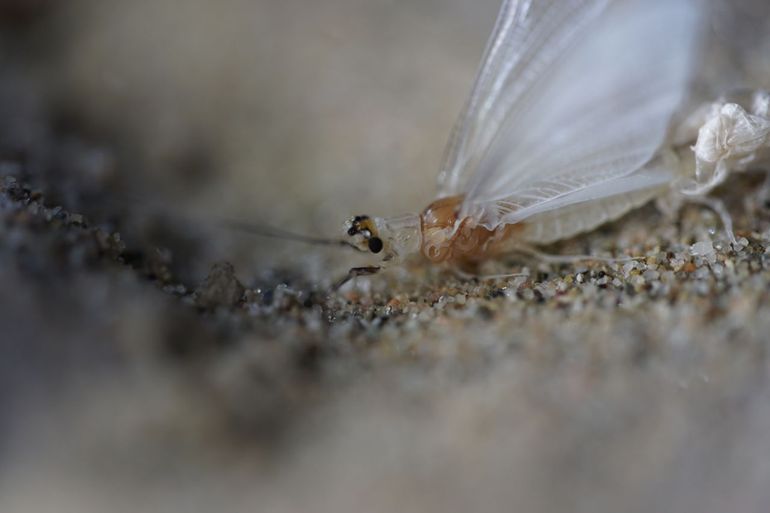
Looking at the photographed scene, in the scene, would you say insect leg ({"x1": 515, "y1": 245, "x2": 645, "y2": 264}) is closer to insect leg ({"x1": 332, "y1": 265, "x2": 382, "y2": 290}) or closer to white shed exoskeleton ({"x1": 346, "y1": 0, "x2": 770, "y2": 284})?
white shed exoskeleton ({"x1": 346, "y1": 0, "x2": 770, "y2": 284})

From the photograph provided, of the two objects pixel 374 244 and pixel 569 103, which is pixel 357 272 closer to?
pixel 374 244

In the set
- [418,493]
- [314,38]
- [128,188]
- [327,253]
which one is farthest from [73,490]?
[314,38]

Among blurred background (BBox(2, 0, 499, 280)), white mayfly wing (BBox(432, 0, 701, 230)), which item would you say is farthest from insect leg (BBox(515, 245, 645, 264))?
blurred background (BBox(2, 0, 499, 280))

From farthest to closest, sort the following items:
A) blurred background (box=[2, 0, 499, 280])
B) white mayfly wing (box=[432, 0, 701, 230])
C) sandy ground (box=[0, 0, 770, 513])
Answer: blurred background (box=[2, 0, 499, 280]) < white mayfly wing (box=[432, 0, 701, 230]) < sandy ground (box=[0, 0, 770, 513])

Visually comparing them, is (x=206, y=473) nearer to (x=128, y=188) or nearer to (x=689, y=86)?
(x=128, y=188)

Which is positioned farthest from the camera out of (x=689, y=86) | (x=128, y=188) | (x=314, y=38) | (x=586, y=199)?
(x=314, y=38)

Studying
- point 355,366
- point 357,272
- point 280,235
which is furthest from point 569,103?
point 355,366
